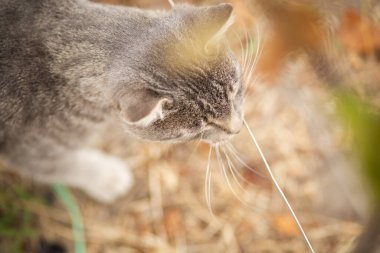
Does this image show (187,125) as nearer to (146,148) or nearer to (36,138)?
(36,138)

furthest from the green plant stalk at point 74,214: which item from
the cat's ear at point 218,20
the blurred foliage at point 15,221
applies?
the cat's ear at point 218,20

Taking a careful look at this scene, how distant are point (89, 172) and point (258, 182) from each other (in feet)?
2.77

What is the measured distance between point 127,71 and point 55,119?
0.38m

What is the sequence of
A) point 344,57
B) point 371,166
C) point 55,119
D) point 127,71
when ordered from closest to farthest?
point 371,166 → point 127,71 → point 55,119 → point 344,57

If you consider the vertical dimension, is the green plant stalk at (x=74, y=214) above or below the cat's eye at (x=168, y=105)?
below

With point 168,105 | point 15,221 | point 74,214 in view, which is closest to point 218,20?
point 168,105

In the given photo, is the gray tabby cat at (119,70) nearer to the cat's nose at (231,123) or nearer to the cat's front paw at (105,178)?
the cat's nose at (231,123)

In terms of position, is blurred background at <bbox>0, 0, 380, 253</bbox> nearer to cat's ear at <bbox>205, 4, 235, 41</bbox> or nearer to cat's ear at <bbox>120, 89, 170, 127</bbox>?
cat's ear at <bbox>205, 4, 235, 41</bbox>

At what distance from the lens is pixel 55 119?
1416 mm

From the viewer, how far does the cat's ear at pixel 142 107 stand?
1.09m

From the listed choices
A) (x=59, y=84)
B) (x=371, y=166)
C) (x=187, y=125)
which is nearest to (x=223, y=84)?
(x=187, y=125)

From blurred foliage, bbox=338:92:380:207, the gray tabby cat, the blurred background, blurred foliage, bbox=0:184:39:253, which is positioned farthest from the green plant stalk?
blurred foliage, bbox=338:92:380:207

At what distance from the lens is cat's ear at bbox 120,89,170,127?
43.1 inches

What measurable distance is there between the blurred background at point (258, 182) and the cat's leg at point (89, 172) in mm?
65
